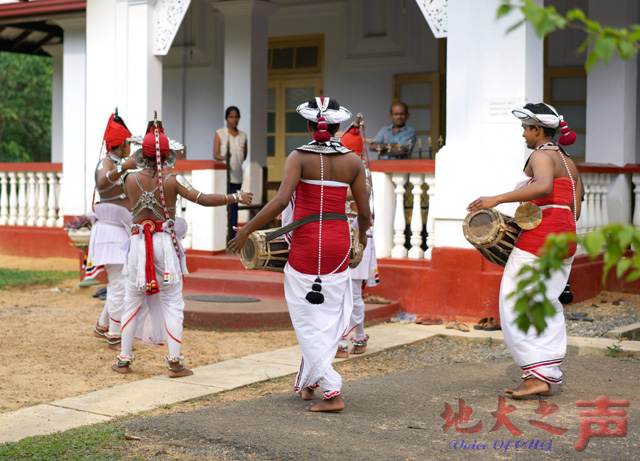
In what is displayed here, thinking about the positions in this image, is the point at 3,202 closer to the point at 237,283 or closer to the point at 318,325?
the point at 237,283

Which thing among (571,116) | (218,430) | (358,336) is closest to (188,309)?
(358,336)

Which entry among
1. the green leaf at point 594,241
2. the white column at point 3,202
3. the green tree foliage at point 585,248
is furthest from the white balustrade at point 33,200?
the green leaf at point 594,241

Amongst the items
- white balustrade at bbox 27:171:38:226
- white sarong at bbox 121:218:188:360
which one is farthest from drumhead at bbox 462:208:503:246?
white balustrade at bbox 27:171:38:226

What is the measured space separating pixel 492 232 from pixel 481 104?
10.2 feet

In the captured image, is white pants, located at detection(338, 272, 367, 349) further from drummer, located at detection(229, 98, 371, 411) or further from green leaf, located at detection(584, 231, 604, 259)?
green leaf, located at detection(584, 231, 604, 259)

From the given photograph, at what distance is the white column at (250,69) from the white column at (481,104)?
14.1 feet

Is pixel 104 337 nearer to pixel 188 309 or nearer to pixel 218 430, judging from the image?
pixel 188 309

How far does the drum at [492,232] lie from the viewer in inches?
215

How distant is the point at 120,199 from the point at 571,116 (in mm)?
6827

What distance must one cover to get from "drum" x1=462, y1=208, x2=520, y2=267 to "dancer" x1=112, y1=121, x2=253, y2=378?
5.82 feet

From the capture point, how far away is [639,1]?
10188mm

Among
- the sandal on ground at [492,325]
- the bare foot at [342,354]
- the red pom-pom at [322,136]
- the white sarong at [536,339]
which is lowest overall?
the bare foot at [342,354]

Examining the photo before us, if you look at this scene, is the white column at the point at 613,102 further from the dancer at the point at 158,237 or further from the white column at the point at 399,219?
the dancer at the point at 158,237

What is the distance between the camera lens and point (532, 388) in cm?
539
